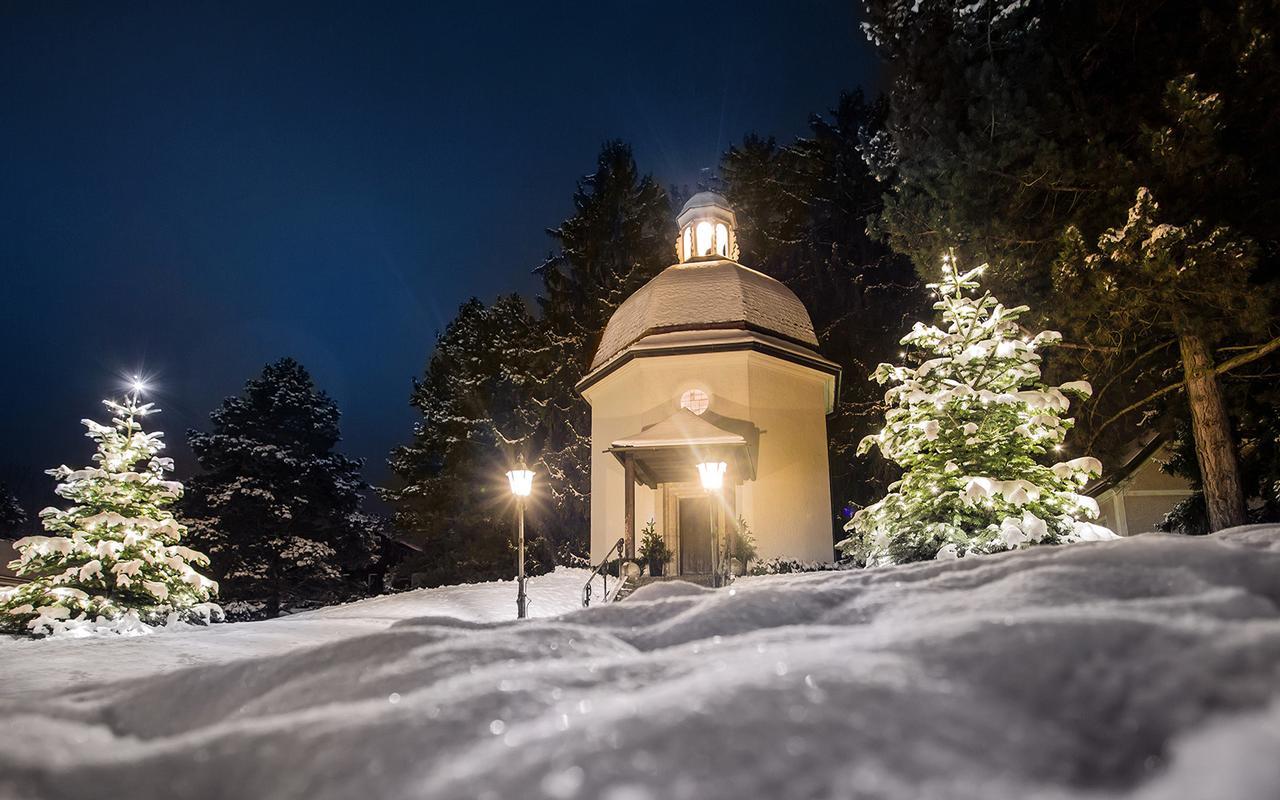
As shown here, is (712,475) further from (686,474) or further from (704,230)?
(704,230)

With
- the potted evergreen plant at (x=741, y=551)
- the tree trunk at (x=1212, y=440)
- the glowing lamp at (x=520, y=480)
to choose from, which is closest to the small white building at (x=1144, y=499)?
the tree trunk at (x=1212, y=440)

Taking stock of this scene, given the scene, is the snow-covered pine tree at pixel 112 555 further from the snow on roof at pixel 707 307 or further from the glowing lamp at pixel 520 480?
the snow on roof at pixel 707 307

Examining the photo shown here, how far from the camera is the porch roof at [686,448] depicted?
14.6 metres

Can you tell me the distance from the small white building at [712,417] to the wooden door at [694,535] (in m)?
0.03

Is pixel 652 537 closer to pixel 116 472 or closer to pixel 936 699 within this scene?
pixel 116 472

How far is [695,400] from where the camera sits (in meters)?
17.7

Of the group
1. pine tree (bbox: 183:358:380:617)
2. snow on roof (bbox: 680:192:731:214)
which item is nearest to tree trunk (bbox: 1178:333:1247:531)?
snow on roof (bbox: 680:192:731:214)

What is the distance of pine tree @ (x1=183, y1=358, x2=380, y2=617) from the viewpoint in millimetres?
24281

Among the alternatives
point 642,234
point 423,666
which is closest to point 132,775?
point 423,666

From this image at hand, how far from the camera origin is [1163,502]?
17406 millimetres

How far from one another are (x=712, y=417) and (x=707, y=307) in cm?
341

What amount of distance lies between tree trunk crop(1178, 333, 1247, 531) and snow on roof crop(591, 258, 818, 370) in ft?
32.1

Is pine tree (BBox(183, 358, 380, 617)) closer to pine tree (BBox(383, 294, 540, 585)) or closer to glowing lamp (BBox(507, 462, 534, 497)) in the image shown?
pine tree (BBox(383, 294, 540, 585))

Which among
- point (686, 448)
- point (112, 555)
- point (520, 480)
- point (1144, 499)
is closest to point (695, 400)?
point (686, 448)
